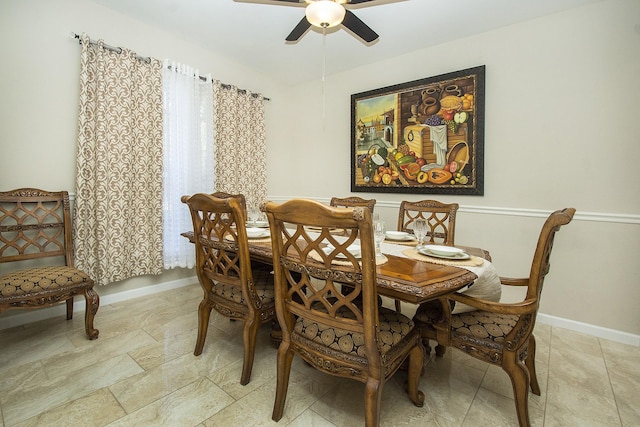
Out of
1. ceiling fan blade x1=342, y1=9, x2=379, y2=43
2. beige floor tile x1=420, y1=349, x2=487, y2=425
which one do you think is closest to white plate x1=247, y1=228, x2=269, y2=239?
beige floor tile x1=420, y1=349, x2=487, y2=425

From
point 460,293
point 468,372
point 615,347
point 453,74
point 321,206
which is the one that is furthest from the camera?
point 453,74

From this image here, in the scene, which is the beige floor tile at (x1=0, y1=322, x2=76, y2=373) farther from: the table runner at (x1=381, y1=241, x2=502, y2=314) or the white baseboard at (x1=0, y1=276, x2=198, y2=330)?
the table runner at (x1=381, y1=241, x2=502, y2=314)

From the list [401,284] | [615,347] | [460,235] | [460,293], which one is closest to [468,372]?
[460,293]

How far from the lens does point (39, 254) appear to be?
2.23m

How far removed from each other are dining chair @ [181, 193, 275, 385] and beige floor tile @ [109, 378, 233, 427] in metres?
0.17

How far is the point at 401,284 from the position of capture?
1.11 metres

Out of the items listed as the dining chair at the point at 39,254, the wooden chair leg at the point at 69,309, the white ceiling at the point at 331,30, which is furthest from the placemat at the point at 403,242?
the wooden chair leg at the point at 69,309

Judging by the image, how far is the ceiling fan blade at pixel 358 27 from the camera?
199 centimetres

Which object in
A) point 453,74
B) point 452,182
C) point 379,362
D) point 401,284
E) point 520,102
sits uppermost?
point 453,74

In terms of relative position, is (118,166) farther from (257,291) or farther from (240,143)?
(257,291)

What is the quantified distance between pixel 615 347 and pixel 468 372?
4.25 ft

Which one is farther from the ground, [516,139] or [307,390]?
[516,139]

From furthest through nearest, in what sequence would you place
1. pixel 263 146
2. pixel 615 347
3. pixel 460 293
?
1. pixel 263 146
2. pixel 615 347
3. pixel 460 293

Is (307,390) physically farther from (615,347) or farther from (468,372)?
(615,347)
